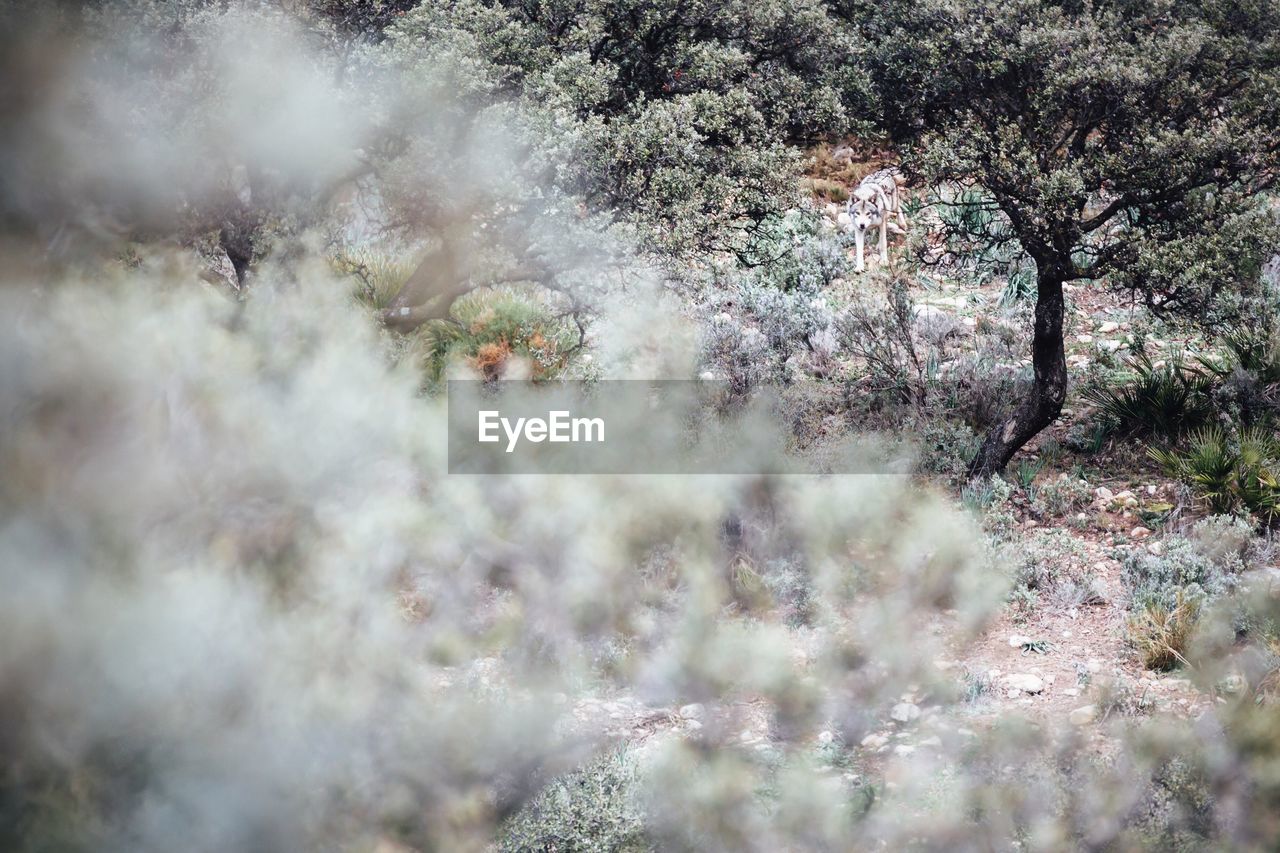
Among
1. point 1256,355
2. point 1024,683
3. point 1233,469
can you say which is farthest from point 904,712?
point 1256,355

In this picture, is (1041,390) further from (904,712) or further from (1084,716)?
(904,712)

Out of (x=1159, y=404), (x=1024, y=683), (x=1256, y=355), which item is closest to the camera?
(x=1024, y=683)

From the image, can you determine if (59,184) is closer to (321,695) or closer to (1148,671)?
(321,695)

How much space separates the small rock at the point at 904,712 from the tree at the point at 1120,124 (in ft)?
11.8

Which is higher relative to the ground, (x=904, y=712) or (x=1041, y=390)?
(x=1041, y=390)

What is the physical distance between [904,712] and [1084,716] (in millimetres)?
952

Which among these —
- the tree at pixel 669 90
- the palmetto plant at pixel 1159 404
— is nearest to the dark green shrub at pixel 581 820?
the tree at pixel 669 90

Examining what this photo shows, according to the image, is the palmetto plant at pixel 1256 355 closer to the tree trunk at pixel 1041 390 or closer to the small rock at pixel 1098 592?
the tree trunk at pixel 1041 390

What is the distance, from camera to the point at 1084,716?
618cm

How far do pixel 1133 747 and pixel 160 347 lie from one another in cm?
596

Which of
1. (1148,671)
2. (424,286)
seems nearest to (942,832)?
(1148,671)

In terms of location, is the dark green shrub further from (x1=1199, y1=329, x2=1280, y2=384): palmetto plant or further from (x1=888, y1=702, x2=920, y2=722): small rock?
(x1=1199, y1=329, x2=1280, y2=384): palmetto plant

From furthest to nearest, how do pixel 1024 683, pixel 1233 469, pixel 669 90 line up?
pixel 669 90 < pixel 1233 469 < pixel 1024 683

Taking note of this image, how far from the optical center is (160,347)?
7.00 m
